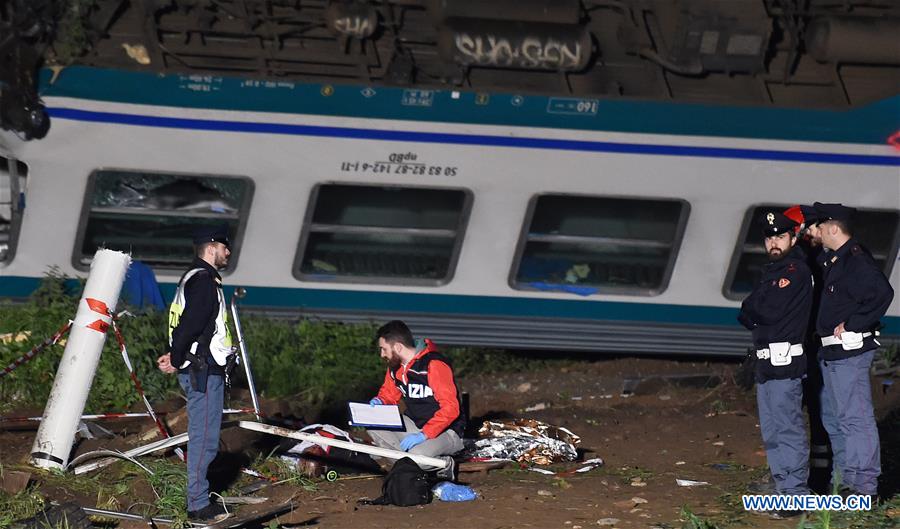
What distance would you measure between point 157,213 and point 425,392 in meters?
3.79

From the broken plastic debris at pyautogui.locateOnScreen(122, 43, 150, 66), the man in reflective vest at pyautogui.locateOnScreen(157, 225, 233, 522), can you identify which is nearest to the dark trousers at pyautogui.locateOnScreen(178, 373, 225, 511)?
the man in reflective vest at pyautogui.locateOnScreen(157, 225, 233, 522)

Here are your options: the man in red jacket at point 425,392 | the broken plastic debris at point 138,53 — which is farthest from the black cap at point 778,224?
the broken plastic debris at point 138,53

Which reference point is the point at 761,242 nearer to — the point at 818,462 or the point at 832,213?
the point at 818,462

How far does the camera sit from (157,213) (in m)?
11.3

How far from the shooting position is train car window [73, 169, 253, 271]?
11.1 m

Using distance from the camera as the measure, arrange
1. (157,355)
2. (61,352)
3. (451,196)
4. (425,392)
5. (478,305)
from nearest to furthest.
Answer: (425,392) → (61,352) → (157,355) → (451,196) → (478,305)

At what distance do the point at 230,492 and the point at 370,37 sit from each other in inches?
192

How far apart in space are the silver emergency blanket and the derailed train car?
2273mm

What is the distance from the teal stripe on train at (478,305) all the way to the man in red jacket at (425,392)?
3125 millimetres

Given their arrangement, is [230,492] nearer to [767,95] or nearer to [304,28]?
[304,28]

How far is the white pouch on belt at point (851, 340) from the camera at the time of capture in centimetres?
744

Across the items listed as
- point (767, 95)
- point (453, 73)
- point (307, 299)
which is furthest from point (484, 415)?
point (767, 95)

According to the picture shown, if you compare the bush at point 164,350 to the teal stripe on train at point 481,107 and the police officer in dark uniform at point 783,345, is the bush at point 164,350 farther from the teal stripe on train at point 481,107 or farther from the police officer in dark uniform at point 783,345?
the police officer in dark uniform at point 783,345

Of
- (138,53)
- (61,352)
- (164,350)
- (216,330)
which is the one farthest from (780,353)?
(138,53)
